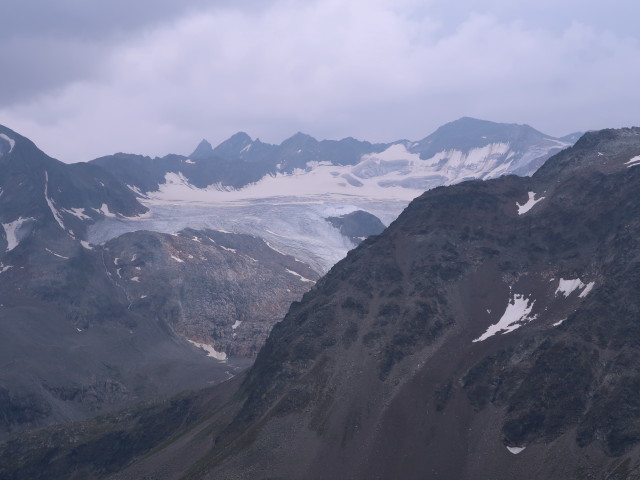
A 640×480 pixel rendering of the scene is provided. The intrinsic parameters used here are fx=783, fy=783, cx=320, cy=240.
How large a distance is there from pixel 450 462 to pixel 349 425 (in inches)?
695

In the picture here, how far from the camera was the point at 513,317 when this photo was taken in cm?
13525

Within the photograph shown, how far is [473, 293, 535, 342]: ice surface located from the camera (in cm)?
13225

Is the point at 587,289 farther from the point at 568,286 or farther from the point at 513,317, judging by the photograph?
the point at 513,317

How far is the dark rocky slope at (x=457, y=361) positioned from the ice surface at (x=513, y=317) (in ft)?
1.28

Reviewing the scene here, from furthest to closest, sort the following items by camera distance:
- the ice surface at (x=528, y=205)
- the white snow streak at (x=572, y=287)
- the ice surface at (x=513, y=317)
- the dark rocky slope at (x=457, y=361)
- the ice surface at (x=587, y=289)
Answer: the ice surface at (x=528, y=205) < the white snow streak at (x=572, y=287) < the ice surface at (x=513, y=317) < the ice surface at (x=587, y=289) < the dark rocky slope at (x=457, y=361)

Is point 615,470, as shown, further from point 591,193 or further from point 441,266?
point 591,193

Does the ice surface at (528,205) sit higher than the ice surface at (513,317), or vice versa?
the ice surface at (528,205)

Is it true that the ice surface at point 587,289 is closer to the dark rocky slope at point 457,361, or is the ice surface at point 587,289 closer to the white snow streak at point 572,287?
the white snow streak at point 572,287

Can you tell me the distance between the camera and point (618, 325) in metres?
118

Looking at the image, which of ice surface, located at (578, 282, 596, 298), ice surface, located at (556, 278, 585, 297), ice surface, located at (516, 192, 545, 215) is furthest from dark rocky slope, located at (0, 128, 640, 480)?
ice surface, located at (516, 192, 545, 215)

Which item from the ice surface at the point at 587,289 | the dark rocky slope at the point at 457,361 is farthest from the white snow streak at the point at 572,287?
the dark rocky slope at the point at 457,361

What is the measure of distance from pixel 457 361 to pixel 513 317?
1443 cm

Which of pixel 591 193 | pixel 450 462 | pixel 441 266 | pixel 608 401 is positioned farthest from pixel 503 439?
pixel 591 193

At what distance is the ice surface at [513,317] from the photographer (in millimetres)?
132250
